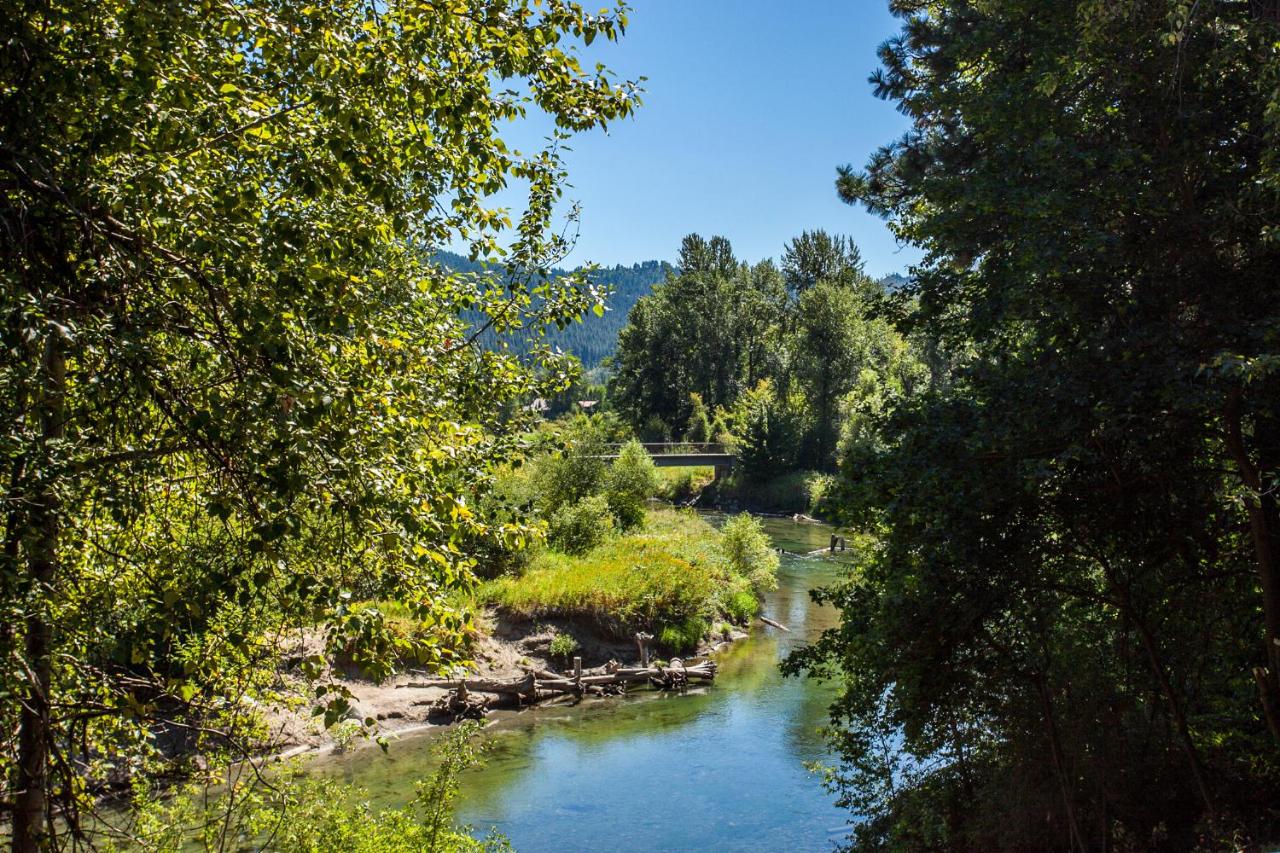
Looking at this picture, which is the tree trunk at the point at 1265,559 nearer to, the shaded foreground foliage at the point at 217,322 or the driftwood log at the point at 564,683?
the shaded foreground foliage at the point at 217,322

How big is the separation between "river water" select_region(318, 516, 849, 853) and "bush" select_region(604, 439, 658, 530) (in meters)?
13.2

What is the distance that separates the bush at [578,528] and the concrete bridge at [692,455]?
24750 millimetres

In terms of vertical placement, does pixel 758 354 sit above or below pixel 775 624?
above

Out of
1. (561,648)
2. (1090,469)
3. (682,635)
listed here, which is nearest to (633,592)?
(682,635)

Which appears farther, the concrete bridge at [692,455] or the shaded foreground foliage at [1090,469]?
the concrete bridge at [692,455]

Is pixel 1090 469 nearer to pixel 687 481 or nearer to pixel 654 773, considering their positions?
pixel 654 773

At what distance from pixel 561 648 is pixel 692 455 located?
36988 mm

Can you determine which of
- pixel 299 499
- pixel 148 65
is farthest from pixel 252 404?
pixel 148 65

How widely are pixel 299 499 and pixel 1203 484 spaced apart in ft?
27.3

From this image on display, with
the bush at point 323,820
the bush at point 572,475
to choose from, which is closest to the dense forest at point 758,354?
the bush at point 572,475

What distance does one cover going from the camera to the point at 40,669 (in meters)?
4.96

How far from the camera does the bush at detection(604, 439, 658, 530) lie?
34938 mm

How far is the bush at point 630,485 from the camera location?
34938 millimetres

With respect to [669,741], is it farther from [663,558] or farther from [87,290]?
[87,290]
